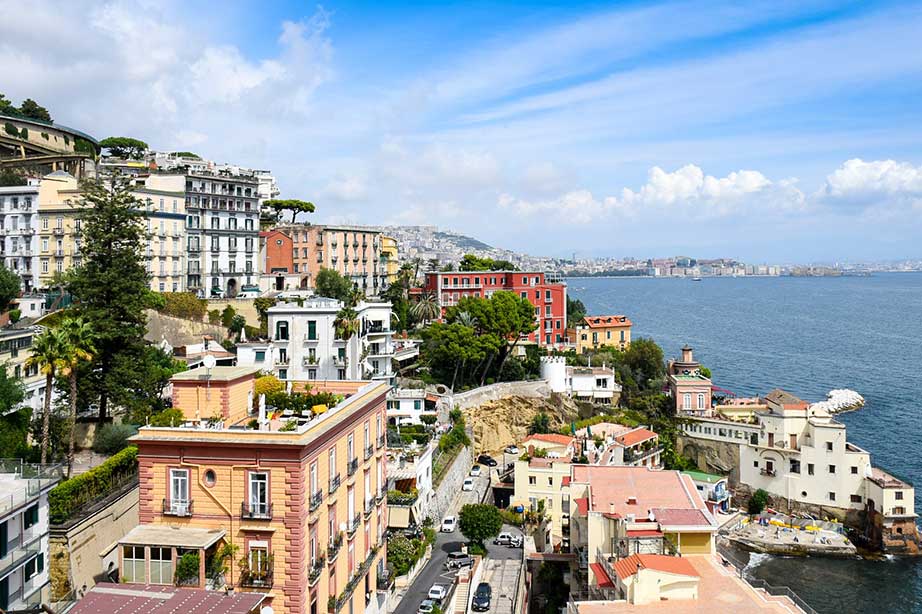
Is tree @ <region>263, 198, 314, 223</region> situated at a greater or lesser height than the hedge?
greater

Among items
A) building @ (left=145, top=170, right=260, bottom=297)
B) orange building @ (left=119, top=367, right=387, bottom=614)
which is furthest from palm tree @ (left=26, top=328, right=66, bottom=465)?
building @ (left=145, top=170, right=260, bottom=297)

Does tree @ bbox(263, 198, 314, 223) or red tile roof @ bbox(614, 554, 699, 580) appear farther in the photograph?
tree @ bbox(263, 198, 314, 223)

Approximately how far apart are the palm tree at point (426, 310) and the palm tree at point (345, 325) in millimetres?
26150

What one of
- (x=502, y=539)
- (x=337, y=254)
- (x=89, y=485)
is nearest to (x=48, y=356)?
(x=89, y=485)

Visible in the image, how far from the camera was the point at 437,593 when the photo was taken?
30297mm

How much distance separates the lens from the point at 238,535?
17.9m

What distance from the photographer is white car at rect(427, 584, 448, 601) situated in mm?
30053

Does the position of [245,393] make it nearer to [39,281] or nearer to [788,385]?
[39,281]

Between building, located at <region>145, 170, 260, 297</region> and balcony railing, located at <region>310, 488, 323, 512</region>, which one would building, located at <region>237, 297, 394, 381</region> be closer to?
building, located at <region>145, 170, 260, 297</region>

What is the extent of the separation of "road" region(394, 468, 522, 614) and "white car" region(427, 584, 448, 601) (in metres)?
0.40

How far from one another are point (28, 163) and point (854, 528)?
63.3m

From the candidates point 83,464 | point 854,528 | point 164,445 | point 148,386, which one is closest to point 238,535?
point 164,445

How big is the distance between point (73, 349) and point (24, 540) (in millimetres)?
8880

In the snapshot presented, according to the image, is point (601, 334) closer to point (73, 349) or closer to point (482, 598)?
point (482, 598)
